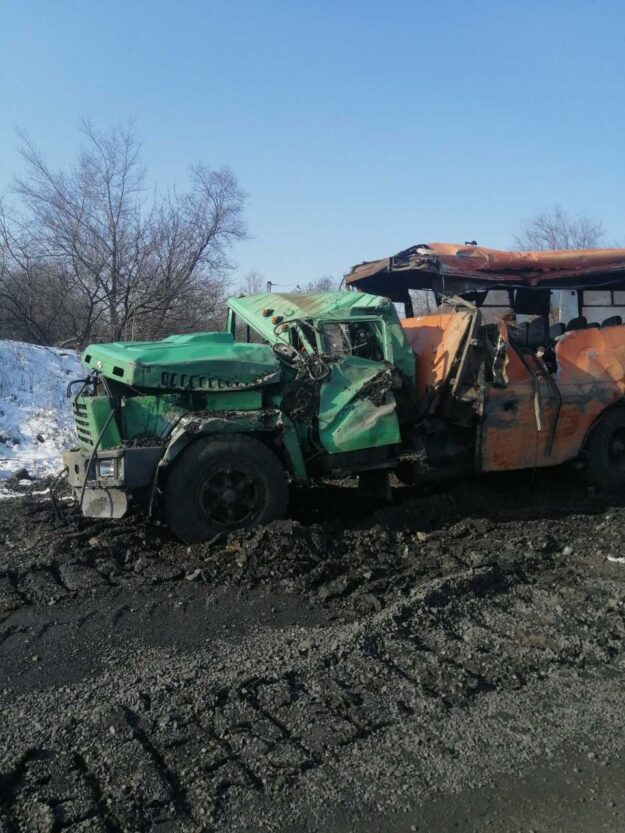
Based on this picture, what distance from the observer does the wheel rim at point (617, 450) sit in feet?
25.6

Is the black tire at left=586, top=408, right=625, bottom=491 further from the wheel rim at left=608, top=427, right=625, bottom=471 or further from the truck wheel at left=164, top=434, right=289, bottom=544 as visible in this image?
the truck wheel at left=164, top=434, right=289, bottom=544

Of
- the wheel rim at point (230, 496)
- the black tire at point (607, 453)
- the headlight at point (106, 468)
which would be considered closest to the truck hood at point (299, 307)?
the wheel rim at point (230, 496)

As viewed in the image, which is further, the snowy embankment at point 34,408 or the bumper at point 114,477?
the snowy embankment at point 34,408

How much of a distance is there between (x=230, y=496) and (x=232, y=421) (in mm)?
616

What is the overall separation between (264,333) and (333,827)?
5.05m

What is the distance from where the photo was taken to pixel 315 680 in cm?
366

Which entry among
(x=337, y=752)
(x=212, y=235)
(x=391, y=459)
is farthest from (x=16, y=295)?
(x=337, y=752)

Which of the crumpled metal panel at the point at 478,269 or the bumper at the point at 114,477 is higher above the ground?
the crumpled metal panel at the point at 478,269

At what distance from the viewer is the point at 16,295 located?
1641 centimetres

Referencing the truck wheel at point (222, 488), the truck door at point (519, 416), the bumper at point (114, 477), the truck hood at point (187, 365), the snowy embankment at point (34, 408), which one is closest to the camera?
the bumper at point (114, 477)

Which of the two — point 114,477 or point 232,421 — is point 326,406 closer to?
point 232,421

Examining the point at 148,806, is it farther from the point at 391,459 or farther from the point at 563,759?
the point at 391,459

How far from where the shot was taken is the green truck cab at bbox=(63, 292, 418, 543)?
19.0 ft

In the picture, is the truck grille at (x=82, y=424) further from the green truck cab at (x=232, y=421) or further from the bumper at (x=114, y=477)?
the bumper at (x=114, y=477)
